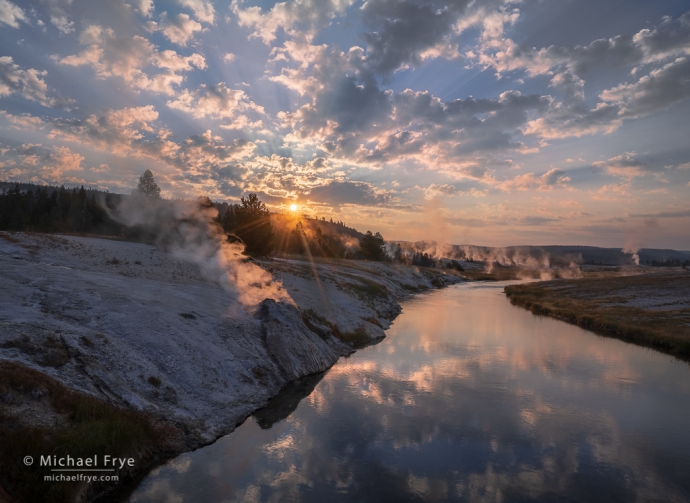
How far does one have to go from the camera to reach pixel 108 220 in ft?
293

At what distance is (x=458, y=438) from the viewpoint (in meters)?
17.3

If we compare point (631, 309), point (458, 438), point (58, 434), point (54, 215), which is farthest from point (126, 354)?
point (54, 215)

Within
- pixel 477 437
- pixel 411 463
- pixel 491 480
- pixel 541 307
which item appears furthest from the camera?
pixel 541 307

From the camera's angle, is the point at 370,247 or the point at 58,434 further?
the point at 370,247

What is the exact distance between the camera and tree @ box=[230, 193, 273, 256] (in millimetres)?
55656

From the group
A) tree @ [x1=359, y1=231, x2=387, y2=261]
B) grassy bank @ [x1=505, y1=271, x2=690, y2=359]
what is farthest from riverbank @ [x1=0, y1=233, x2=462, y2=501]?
tree @ [x1=359, y1=231, x2=387, y2=261]

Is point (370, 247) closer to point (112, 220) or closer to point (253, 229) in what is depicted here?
point (112, 220)


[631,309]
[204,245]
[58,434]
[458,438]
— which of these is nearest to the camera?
[58,434]

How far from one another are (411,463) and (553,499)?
183 inches

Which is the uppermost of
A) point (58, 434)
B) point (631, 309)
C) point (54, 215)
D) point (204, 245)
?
point (54, 215)

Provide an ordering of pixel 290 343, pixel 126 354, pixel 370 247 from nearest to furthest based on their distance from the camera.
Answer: pixel 126 354, pixel 290 343, pixel 370 247

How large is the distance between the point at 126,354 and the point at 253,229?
128ft

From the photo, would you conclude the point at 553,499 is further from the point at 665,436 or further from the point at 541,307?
the point at 541,307

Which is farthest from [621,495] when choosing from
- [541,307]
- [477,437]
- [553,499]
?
[541,307]
